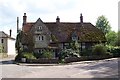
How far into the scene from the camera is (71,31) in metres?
61.6

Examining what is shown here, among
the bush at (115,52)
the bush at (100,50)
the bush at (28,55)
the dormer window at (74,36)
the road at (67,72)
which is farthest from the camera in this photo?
the dormer window at (74,36)

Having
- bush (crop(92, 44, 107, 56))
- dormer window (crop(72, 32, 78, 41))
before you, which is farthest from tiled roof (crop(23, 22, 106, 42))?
bush (crop(92, 44, 107, 56))

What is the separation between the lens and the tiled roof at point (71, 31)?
5990 centimetres

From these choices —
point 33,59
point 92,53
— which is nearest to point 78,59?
point 92,53

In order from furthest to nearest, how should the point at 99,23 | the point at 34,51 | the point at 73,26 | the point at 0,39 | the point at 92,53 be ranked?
1. the point at 99,23
2. the point at 0,39
3. the point at 73,26
4. the point at 34,51
5. the point at 92,53

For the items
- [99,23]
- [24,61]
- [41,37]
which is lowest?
[24,61]

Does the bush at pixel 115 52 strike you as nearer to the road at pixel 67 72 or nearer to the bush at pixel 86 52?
the bush at pixel 86 52

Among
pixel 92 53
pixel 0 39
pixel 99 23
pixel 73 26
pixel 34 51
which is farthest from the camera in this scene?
pixel 99 23

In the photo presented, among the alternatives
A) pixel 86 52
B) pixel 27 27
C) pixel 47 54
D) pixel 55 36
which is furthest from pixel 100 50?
pixel 27 27

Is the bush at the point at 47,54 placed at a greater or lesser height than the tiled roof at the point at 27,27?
lesser

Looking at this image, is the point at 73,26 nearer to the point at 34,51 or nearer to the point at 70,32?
the point at 70,32

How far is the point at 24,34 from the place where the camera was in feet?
196

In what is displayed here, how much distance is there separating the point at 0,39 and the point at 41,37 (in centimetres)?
3180

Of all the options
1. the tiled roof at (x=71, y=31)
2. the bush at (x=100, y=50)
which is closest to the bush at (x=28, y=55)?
the tiled roof at (x=71, y=31)
